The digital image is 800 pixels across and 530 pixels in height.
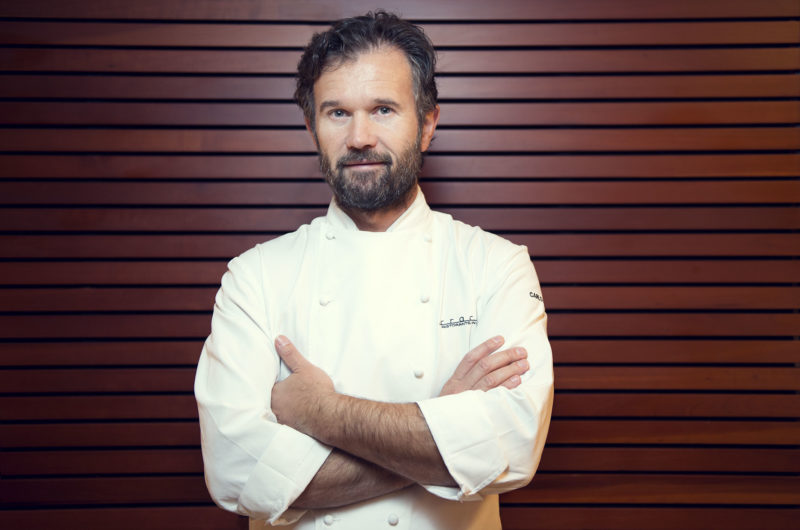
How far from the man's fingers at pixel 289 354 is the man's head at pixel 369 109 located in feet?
1.75

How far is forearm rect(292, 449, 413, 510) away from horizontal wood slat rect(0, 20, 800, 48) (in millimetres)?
1922

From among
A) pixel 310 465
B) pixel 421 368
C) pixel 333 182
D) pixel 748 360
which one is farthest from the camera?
pixel 748 360

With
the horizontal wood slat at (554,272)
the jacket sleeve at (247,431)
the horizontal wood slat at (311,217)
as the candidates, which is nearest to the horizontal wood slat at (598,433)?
the horizontal wood slat at (554,272)

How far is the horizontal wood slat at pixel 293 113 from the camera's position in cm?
267

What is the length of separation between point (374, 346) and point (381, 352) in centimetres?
3

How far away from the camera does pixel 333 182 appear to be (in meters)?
1.97

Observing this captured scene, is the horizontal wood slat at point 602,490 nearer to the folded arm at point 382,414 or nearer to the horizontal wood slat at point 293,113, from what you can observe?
the folded arm at point 382,414

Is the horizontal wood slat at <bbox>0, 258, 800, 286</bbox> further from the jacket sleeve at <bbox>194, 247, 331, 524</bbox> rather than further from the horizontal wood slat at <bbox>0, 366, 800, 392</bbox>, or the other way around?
the jacket sleeve at <bbox>194, 247, 331, 524</bbox>

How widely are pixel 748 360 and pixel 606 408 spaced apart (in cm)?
69

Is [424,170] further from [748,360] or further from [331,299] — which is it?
[748,360]

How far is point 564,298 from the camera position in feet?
8.84

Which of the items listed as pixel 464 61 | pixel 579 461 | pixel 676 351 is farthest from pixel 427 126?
pixel 579 461

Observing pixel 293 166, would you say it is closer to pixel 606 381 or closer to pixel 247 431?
pixel 247 431

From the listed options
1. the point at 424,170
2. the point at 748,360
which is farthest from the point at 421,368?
the point at 748,360
